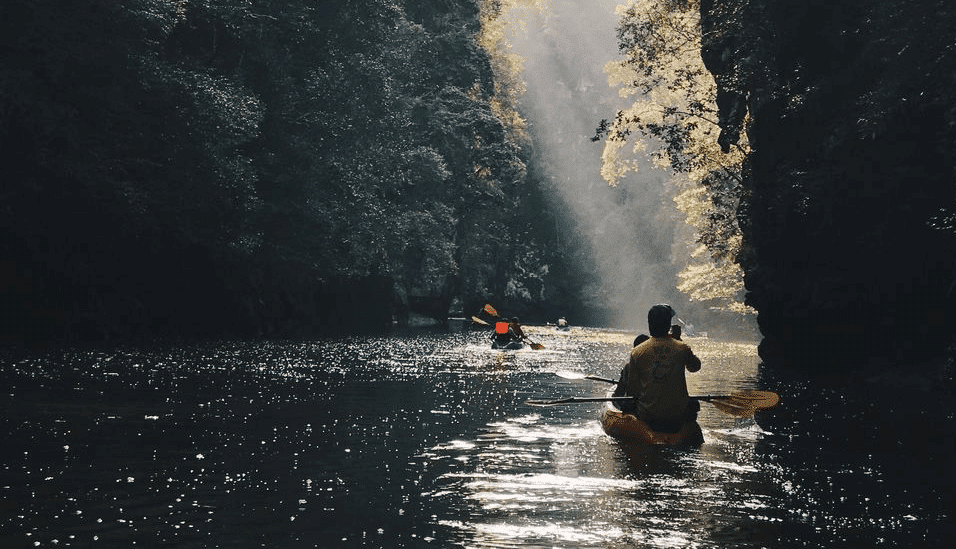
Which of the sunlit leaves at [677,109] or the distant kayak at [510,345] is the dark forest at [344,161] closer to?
the sunlit leaves at [677,109]

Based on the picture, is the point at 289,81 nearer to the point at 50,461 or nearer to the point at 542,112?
the point at 50,461

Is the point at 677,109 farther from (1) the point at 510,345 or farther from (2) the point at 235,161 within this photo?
(2) the point at 235,161

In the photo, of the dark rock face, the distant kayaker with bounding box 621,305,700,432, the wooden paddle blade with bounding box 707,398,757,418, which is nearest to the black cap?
the distant kayaker with bounding box 621,305,700,432

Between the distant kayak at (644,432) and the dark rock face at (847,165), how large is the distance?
7746 mm

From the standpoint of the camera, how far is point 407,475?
37.4 feet

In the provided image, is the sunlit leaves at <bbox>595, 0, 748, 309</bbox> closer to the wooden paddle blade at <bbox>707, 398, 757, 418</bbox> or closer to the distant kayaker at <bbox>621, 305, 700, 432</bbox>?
the wooden paddle blade at <bbox>707, 398, 757, 418</bbox>

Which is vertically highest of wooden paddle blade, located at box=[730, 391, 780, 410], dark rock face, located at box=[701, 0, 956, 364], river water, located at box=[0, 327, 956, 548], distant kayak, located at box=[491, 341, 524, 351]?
dark rock face, located at box=[701, 0, 956, 364]

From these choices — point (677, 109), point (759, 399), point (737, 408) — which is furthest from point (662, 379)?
point (677, 109)

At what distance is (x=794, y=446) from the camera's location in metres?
14.7

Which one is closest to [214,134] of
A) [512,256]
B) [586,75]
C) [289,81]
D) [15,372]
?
[289,81]

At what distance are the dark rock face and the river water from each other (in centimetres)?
428

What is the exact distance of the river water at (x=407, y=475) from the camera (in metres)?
8.64

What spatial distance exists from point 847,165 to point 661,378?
12.5 meters

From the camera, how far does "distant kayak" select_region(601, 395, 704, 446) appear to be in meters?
13.9
